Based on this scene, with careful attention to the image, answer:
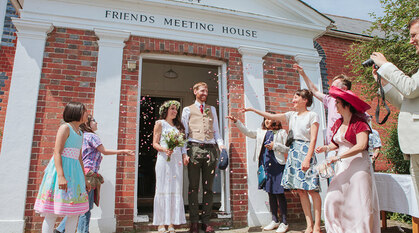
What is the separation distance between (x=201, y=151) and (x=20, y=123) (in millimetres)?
2537

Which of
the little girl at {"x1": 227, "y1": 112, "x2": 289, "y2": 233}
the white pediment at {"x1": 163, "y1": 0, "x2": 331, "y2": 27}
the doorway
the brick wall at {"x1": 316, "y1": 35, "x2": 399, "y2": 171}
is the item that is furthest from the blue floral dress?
the brick wall at {"x1": 316, "y1": 35, "x2": 399, "y2": 171}

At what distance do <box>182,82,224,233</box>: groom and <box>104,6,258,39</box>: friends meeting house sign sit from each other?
1.22m

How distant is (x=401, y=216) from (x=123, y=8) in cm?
595

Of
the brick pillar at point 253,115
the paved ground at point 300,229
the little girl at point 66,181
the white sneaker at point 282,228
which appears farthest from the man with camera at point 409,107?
the little girl at point 66,181

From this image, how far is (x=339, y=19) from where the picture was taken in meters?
10.4

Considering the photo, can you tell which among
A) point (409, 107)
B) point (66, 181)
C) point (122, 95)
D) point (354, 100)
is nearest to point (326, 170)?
point (354, 100)

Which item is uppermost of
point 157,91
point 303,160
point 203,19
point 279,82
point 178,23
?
point 203,19

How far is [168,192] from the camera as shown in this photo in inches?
154

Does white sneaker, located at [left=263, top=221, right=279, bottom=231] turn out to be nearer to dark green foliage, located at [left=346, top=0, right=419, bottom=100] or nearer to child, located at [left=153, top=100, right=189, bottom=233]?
child, located at [left=153, top=100, right=189, bottom=233]

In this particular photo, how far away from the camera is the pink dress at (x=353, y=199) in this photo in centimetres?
254

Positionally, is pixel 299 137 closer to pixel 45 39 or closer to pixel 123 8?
pixel 123 8

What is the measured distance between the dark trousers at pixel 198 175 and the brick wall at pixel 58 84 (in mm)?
1721

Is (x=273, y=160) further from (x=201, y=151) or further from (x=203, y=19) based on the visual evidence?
(x=203, y=19)

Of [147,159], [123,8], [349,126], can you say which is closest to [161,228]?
[349,126]
